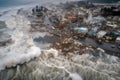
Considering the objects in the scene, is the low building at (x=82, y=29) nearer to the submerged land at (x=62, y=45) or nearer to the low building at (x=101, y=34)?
the submerged land at (x=62, y=45)

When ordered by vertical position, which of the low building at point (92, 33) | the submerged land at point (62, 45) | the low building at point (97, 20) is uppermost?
the low building at point (97, 20)

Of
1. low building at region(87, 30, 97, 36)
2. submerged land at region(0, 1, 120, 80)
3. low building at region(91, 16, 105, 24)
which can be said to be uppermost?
low building at region(91, 16, 105, 24)

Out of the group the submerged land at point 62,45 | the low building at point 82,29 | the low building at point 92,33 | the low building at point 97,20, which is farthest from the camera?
the low building at point 97,20

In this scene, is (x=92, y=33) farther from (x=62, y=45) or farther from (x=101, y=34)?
(x=62, y=45)

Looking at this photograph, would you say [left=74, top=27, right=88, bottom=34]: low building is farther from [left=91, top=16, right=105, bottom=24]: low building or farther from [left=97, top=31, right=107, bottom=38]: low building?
[left=91, top=16, right=105, bottom=24]: low building

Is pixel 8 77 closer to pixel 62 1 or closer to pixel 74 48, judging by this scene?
pixel 74 48

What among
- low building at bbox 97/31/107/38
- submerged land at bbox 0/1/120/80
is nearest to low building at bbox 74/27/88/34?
submerged land at bbox 0/1/120/80

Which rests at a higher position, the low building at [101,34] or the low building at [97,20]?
the low building at [97,20]

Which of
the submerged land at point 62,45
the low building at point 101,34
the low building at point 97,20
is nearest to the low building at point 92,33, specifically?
the submerged land at point 62,45

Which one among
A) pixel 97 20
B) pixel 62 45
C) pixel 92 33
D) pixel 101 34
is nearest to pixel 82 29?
pixel 92 33
